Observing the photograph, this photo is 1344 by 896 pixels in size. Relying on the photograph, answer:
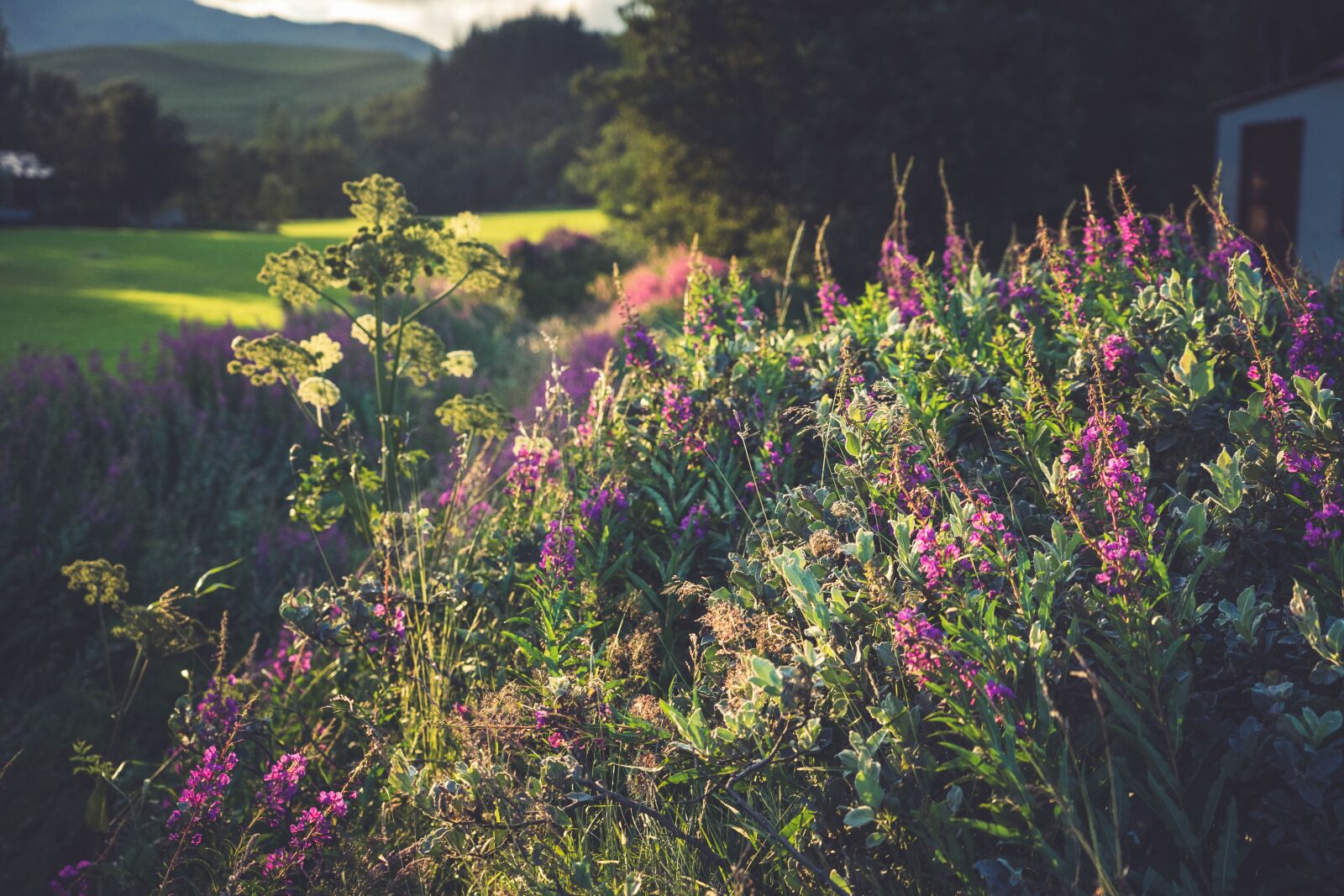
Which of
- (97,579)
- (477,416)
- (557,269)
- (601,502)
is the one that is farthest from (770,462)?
(557,269)

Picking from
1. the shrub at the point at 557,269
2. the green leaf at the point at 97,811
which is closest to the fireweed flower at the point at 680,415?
the green leaf at the point at 97,811

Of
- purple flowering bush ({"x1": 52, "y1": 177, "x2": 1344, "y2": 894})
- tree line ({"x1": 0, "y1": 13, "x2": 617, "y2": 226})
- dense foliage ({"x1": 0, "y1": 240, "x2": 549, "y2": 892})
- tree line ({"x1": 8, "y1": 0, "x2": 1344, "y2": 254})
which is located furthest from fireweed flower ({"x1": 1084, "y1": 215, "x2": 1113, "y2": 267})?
tree line ({"x1": 0, "y1": 13, "x2": 617, "y2": 226})

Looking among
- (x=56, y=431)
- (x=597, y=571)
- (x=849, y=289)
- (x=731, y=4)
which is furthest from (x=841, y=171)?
(x=597, y=571)

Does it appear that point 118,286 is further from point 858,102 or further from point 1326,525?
point 1326,525

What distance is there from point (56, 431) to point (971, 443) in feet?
18.4

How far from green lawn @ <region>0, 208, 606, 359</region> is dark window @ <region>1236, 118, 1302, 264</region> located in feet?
57.7

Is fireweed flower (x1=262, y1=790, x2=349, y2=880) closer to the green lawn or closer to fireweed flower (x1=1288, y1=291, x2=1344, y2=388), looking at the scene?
fireweed flower (x1=1288, y1=291, x2=1344, y2=388)

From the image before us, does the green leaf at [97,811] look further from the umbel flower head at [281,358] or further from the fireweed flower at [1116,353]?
the fireweed flower at [1116,353]

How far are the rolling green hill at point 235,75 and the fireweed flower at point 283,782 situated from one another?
4191 inches

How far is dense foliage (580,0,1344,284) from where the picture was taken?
16.8 meters

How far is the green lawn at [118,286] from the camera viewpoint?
1226 cm

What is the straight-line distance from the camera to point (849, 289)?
18031 mm

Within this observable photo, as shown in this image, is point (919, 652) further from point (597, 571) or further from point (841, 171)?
point (841, 171)

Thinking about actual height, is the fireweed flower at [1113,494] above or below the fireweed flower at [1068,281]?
below
